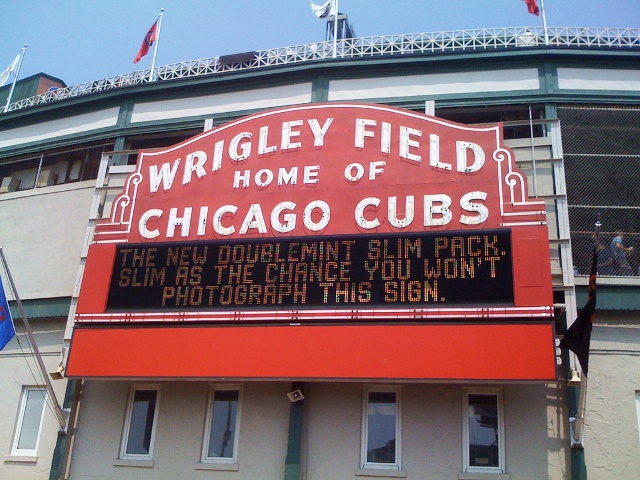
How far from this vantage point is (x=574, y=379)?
453 inches

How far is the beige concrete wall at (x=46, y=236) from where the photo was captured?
53.7ft

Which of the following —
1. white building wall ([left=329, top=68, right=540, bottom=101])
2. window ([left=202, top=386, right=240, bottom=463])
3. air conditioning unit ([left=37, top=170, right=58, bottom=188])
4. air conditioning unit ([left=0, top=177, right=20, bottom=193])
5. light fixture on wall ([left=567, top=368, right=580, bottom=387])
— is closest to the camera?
light fixture on wall ([left=567, top=368, right=580, bottom=387])

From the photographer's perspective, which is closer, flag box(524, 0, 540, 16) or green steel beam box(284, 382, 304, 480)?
green steel beam box(284, 382, 304, 480)

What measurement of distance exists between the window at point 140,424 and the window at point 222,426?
1105 mm

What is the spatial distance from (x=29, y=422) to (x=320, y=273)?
7509 mm

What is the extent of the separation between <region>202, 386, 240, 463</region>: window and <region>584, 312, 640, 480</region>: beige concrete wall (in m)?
6.17

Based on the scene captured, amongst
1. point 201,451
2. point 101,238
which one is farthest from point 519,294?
point 101,238

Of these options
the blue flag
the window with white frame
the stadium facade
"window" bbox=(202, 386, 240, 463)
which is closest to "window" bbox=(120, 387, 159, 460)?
the stadium facade

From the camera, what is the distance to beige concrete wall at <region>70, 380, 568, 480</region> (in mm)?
11820

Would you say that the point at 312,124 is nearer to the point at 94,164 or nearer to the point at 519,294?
the point at 519,294

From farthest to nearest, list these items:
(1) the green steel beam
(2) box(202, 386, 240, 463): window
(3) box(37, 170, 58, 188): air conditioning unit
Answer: (3) box(37, 170, 58, 188): air conditioning unit, (2) box(202, 386, 240, 463): window, (1) the green steel beam

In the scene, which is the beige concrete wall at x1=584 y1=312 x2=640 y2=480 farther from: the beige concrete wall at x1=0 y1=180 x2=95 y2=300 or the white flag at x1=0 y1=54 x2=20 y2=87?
the white flag at x1=0 y1=54 x2=20 y2=87

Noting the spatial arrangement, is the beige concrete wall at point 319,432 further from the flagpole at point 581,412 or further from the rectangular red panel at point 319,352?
the rectangular red panel at point 319,352

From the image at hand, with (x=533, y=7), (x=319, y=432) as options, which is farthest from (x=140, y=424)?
(x=533, y=7)
